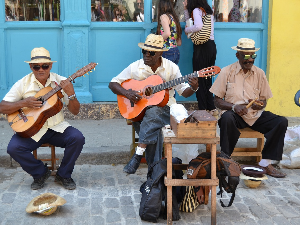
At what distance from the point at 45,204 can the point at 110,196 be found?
72cm

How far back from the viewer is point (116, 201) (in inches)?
162

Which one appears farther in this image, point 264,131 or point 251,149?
point 251,149

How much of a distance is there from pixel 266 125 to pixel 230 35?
2375 mm

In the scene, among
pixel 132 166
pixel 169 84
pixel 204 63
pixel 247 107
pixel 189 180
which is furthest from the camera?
pixel 204 63

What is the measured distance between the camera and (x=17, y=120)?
4293 mm

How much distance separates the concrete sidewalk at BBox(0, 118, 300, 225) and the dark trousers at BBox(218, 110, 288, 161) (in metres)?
0.33

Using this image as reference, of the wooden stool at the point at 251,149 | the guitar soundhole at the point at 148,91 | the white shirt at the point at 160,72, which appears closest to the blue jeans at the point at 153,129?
the guitar soundhole at the point at 148,91

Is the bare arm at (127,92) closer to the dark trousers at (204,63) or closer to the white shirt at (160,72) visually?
the white shirt at (160,72)

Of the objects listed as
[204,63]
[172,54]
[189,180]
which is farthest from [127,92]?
[204,63]

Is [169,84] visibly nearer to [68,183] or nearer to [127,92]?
[127,92]

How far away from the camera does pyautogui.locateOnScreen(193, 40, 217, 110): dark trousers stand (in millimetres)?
6371

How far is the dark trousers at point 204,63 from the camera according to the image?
20.9 feet

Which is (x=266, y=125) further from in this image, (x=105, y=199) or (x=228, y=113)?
(x=105, y=199)

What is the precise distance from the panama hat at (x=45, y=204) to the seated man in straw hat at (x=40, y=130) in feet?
1.67
